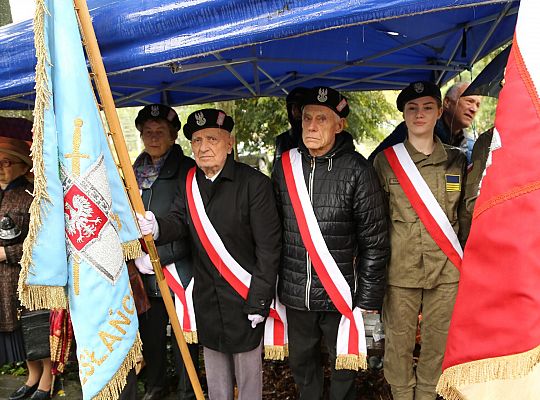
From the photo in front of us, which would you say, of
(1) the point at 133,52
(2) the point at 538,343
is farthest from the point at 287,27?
(2) the point at 538,343

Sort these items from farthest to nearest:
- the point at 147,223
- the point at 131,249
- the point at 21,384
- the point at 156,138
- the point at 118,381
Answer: the point at 21,384 < the point at 156,138 < the point at 147,223 < the point at 131,249 < the point at 118,381

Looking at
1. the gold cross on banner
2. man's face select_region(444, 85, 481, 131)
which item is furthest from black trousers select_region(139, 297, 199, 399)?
man's face select_region(444, 85, 481, 131)

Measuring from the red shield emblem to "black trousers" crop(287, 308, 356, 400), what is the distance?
4.43ft

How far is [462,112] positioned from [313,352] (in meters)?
2.54

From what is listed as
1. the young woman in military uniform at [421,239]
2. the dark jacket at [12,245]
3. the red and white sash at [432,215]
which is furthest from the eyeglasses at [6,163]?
the red and white sash at [432,215]

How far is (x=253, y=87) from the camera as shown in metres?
4.93

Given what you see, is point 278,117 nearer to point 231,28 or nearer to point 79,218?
point 231,28

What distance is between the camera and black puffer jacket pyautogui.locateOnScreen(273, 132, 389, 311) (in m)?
2.44

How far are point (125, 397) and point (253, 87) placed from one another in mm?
3554

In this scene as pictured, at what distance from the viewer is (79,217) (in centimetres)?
174

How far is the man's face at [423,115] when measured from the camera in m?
2.56

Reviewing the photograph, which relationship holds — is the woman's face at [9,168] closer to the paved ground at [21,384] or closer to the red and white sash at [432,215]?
the paved ground at [21,384]

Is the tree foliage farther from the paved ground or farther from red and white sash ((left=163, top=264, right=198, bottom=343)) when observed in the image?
the paved ground

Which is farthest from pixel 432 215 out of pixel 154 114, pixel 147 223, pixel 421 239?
pixel 154 114
